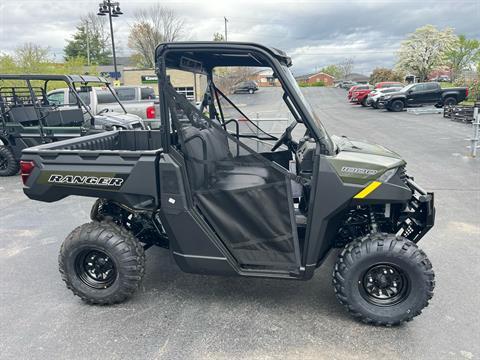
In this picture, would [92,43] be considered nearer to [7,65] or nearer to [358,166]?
[7,65]

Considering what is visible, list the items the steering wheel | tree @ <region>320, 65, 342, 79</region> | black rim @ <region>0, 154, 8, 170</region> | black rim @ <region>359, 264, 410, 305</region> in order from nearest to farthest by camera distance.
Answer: black rim @ <region>359, 264, 410, 305</region>
the steering wheel
black rim @ <region>0, 154, 8, 170</region>
tree @ <region>320, 65, 342, 79</region>

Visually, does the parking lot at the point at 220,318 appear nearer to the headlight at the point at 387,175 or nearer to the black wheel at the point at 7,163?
the headlight at the point at 387,175

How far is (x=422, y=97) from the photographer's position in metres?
22.5

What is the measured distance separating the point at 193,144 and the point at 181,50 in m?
0.74

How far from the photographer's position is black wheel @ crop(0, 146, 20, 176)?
843cm

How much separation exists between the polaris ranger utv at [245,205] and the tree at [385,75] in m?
52.0

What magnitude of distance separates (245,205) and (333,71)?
112061 mm

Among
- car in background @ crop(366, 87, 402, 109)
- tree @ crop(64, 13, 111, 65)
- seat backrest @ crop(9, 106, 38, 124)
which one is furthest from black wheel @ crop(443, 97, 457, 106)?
tree @ crop(64, 13, 111, 65)

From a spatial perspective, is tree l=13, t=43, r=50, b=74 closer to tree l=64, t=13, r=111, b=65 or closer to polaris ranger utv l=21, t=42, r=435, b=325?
polaris ranger utv l=21, t=42, r=435, b=325

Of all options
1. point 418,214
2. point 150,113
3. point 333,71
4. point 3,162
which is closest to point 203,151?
point 418,214

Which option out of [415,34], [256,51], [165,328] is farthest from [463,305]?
[415,34]

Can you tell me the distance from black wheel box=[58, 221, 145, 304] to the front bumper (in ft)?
7.68

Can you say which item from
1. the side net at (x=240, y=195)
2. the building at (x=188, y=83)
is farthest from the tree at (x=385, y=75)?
the side net at (x=240, y=195)

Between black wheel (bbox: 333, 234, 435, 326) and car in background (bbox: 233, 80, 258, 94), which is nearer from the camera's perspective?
black wheel (bbox: 333, 234, 435, 326)
